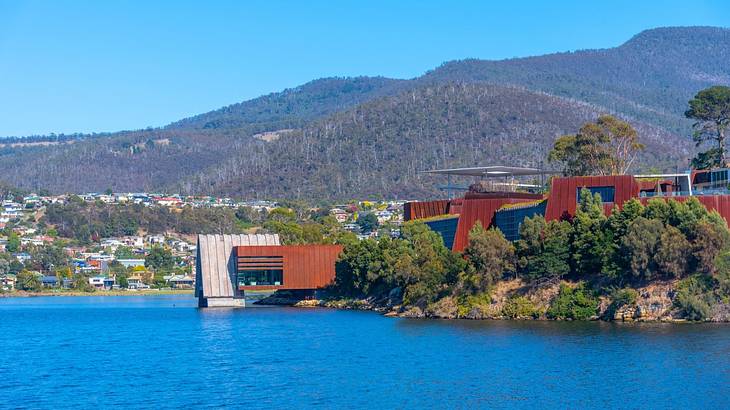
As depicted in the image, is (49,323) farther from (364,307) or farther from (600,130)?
(600,130)

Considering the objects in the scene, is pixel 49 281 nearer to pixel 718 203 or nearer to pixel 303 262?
pixel 303 262

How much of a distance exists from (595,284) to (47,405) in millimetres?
45039

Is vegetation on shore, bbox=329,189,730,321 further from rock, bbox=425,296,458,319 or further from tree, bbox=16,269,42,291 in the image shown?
tree, bbox=16,269,42,291

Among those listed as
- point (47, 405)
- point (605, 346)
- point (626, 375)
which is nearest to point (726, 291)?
point (605, 346)

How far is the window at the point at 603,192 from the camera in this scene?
88250 mm

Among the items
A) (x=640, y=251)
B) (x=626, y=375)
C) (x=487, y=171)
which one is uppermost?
(x=487, y=171)

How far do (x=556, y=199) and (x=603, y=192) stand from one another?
12.6 feet

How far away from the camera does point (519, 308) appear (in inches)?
3253

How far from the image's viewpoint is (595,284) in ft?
266

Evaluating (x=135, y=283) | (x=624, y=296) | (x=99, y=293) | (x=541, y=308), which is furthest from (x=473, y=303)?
(x=135, y=283)

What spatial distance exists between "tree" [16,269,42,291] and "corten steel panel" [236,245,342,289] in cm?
7353

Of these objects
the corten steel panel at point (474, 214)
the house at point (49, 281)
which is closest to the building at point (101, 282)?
the house at point (49, 281)

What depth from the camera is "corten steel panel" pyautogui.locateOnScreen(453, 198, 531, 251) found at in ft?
332

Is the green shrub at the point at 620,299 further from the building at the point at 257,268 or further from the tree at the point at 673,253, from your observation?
the building at the point at 257,268
